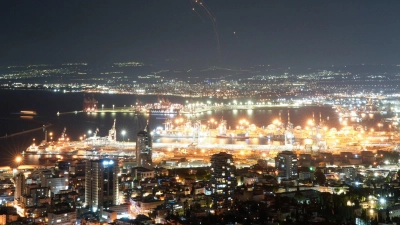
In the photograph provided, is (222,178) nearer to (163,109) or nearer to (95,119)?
(95,119)

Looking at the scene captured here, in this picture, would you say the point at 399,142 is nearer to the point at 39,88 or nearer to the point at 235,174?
the point at 235,174

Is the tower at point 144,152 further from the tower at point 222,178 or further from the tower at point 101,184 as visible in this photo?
the tower at point 101,184

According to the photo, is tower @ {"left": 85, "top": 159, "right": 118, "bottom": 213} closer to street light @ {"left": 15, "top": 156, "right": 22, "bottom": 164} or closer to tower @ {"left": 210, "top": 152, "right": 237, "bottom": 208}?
tower @ {"left": 210, "top": 152, "right": 237, "bottom": 208}

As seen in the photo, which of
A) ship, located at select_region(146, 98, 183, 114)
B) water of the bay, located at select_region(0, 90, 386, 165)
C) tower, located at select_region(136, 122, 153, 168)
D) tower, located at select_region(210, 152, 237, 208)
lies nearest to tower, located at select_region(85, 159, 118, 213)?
→ tower, located at select_region(210, 152, 237, 208)

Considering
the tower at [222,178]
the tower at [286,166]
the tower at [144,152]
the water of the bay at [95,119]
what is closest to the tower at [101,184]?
the tower at [222,178]

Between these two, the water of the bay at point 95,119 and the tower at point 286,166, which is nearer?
the tower at point 286,166
